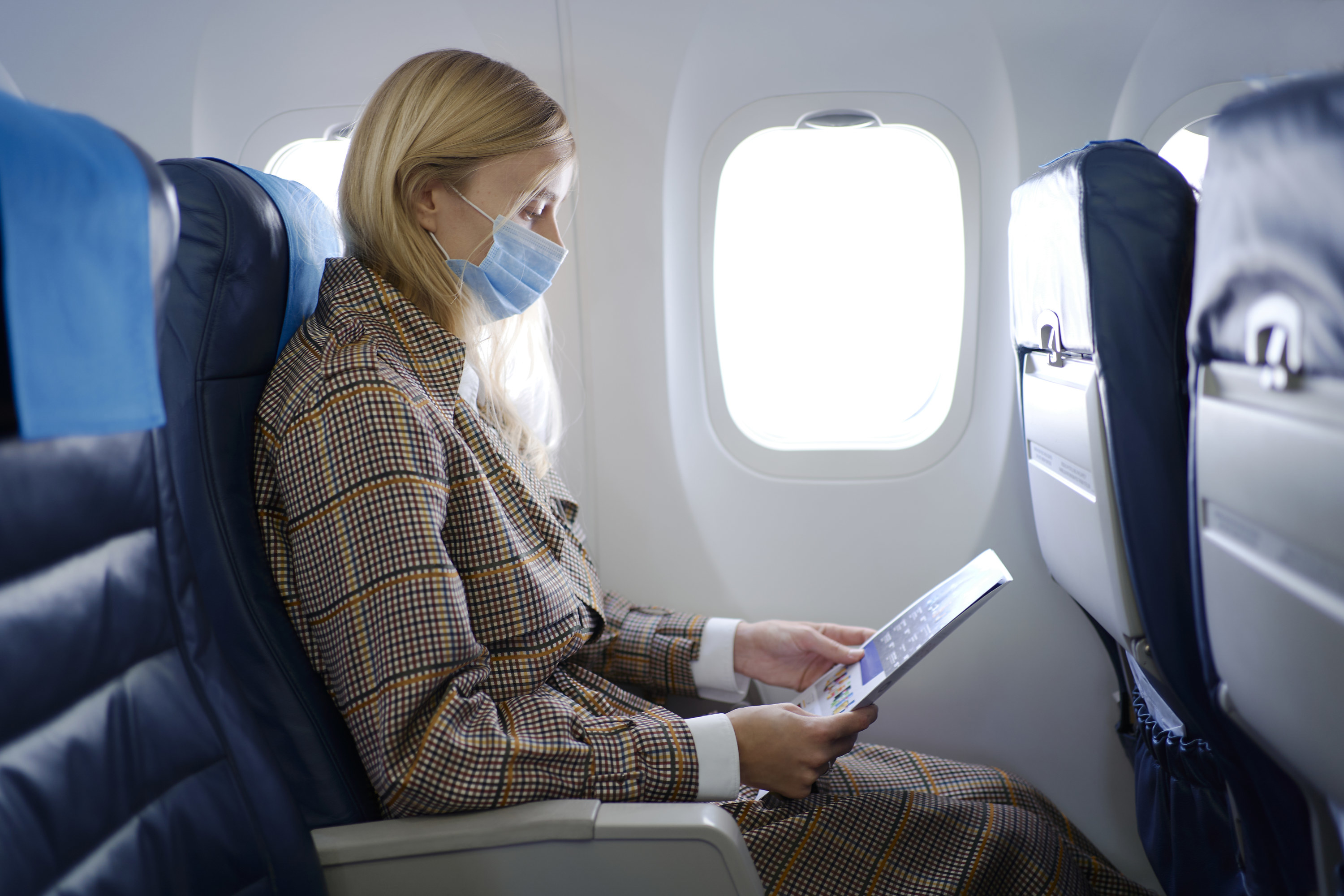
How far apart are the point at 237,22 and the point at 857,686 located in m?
1.98

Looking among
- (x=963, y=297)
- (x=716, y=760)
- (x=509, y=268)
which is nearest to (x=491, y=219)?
(x=509, y=268)

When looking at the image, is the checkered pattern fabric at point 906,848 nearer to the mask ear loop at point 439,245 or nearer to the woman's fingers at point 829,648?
the woman's fingers at point 829,648

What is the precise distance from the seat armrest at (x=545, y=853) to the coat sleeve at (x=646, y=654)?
22.0 inches

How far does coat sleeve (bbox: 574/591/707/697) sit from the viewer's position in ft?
5.36

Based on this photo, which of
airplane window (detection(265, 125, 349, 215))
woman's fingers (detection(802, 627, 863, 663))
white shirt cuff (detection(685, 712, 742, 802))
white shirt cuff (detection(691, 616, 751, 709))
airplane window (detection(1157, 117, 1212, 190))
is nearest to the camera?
white shirt cuff (detection(685, 712, 742, 802))

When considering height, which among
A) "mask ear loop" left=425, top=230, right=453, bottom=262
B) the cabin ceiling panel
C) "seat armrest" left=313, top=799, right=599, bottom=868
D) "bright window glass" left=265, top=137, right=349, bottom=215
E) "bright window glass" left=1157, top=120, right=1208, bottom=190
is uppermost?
the cabin ceiling panel

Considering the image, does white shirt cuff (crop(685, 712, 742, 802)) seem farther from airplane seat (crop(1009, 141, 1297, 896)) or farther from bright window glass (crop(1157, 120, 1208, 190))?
bright window glass (crop(1157, 120, 1208, 190))

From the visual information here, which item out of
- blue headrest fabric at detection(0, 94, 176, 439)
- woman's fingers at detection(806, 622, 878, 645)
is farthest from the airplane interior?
woman's fingers at detection(806, 622, 878, 645)

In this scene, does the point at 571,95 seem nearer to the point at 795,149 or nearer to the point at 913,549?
the point at 795,149

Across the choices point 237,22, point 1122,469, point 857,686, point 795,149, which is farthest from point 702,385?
point 237,22

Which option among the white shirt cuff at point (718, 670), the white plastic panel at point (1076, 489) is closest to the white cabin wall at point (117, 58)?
the white shirt cuff at point (718, 670)

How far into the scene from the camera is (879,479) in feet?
6.53

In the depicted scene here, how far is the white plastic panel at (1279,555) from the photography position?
2.30 feet

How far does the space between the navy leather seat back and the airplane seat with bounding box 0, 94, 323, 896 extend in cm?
9
